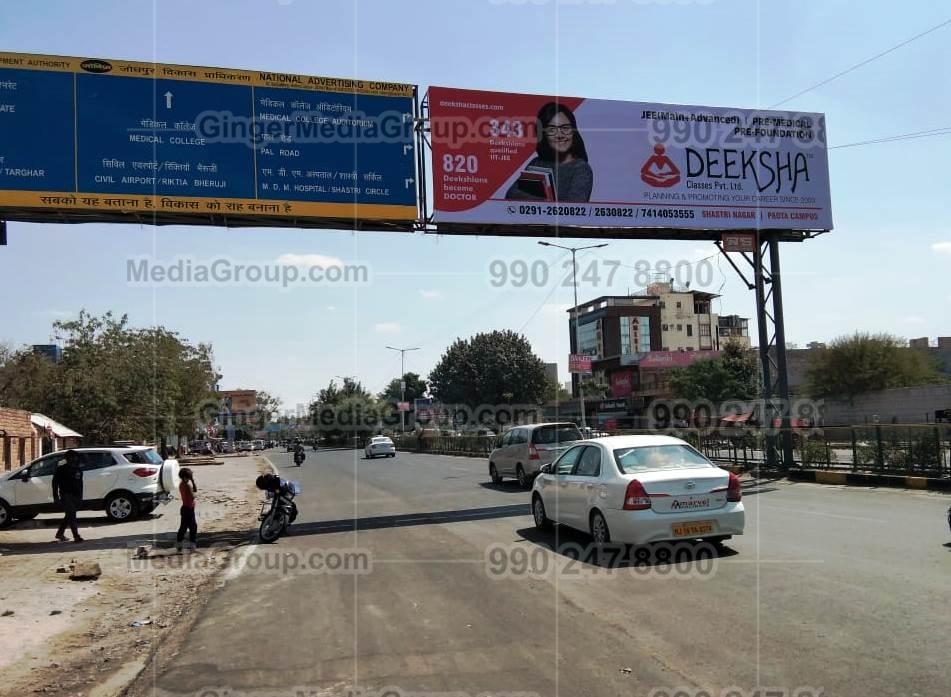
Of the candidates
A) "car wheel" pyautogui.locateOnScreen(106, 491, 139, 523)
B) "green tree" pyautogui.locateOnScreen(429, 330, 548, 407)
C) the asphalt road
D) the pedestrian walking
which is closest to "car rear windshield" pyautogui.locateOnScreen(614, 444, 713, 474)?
the asphalt road

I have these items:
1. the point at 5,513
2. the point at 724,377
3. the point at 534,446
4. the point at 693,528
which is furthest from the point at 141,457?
the point at 724,377

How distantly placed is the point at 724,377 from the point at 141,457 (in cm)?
5355

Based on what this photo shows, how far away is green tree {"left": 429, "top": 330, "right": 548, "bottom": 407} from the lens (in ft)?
239

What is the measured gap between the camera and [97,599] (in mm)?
9117

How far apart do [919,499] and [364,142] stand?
14.0m

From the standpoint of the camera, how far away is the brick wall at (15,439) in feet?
104

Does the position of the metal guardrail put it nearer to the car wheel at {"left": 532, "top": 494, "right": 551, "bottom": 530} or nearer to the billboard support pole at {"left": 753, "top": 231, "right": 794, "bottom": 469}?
the billboard support pole at {"left": 753, "top": 231, "right": 794, "bottom": 469}

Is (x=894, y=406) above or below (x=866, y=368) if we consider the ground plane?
below

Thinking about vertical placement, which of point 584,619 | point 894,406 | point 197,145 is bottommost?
point 584,619

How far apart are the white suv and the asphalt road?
6.93 meters

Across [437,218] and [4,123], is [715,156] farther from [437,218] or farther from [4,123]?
[4,123]

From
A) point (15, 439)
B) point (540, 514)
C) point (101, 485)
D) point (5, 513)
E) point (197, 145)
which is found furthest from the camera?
point (15, 439)

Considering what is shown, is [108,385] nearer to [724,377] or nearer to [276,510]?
[276,510]

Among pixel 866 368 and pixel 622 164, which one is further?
pixel 866 368
